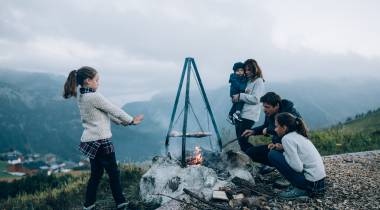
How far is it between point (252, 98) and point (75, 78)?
11.7 feet

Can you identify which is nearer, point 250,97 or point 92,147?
point 92,147

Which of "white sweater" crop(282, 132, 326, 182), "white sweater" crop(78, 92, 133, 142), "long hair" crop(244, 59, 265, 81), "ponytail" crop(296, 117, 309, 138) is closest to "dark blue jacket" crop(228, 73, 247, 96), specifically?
"long hair" crop(244, 59, 265, 81)


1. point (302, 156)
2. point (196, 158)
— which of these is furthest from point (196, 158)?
point (302, 156)

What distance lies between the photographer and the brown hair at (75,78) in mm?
6027

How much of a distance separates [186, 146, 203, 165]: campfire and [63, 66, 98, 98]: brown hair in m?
3.07

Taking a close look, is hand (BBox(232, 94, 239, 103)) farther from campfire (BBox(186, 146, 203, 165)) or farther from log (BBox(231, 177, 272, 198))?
log (BBox(231, 177, 272, 198))

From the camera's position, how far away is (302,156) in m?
6.22

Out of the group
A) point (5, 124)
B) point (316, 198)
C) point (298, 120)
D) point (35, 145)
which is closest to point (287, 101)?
point (298, 120)

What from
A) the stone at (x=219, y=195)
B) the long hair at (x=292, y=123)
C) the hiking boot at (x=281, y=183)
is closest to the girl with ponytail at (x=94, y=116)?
the stone at (x=219, y=195)

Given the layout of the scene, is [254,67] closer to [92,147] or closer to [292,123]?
[292,123]

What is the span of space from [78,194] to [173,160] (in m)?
4.04

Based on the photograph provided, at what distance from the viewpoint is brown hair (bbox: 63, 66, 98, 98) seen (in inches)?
237

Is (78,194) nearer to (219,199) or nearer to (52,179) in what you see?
(219,199)

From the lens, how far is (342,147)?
1290 cm
